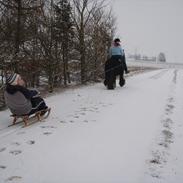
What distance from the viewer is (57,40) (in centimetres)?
1878

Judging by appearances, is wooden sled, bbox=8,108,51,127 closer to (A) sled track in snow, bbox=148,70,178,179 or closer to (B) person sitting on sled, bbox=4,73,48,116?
(B) person sitting on sled, bbox=4,73,48,116

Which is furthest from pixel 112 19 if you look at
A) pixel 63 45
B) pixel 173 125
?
pixel 173 125

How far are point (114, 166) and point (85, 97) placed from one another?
7.22 m

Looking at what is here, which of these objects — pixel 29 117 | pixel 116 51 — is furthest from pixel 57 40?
pixel 29 117

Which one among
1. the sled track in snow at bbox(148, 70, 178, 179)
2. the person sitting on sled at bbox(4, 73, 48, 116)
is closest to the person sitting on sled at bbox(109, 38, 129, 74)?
the sled track in snow at bbox(148, 70, 178, 179)

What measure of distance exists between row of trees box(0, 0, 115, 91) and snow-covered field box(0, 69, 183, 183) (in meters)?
4.95

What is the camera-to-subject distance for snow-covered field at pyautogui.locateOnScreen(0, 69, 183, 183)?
5523 millimetres

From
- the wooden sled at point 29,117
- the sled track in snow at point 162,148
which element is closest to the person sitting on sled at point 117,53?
the sled track in snow at point 162,148

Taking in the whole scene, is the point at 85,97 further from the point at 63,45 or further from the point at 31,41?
the point at 63,45

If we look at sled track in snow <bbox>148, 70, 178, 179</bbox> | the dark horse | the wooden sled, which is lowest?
sled track in snow <bbox>148, 70, 178, 179</bbox>

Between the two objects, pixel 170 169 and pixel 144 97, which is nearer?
pixel 170 169

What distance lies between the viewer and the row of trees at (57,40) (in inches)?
581

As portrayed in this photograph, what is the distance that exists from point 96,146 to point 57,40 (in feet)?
41.4

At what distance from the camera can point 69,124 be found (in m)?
8.48
